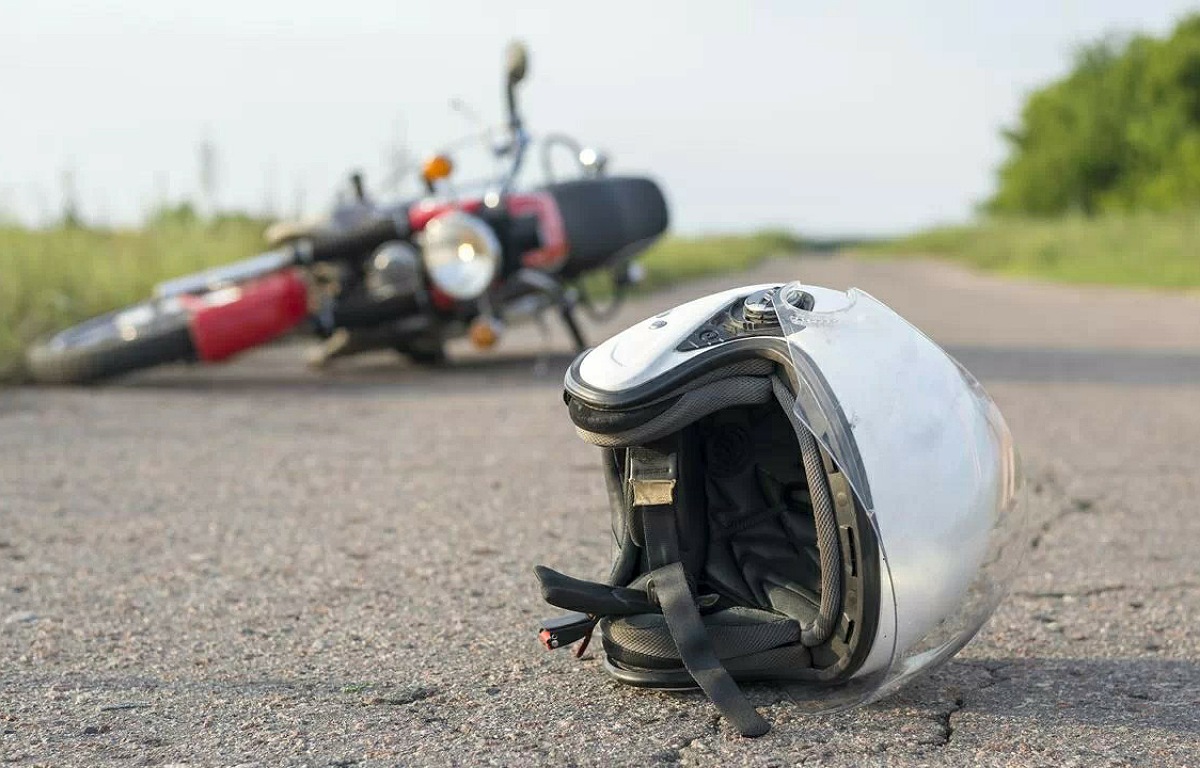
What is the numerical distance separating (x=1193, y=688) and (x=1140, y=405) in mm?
4447

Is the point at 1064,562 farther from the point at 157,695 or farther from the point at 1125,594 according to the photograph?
the point at 157,695

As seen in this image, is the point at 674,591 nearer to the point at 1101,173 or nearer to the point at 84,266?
the point at 84,266

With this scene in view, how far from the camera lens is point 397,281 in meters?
7.44

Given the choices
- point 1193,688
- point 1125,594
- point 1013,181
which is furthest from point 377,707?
point 1013,181

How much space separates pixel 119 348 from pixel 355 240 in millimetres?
1311

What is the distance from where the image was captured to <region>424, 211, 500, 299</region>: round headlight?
7.22 meters

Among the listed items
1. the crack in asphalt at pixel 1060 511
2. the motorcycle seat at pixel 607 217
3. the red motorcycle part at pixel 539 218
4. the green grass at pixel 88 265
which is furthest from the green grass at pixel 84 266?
the crack in asphalt at pixel 1060 511

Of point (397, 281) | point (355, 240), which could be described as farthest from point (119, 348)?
point (397, 281)

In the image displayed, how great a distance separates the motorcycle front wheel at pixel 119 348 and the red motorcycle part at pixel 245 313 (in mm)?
75

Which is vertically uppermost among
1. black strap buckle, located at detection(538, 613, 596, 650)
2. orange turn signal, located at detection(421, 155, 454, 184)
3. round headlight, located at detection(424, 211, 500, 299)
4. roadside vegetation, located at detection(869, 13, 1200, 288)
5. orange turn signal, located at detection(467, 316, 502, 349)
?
orange turn signal, located at detection(421, 155, 454, 184)

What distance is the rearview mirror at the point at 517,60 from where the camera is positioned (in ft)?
23.9

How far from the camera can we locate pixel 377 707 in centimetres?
253

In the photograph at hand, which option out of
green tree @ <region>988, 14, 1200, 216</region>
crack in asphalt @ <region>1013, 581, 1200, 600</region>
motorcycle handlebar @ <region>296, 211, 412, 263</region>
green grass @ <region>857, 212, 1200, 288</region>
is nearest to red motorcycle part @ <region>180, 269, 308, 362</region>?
motorcycle handlebar @ <region>296, 211, 412, 263</region>

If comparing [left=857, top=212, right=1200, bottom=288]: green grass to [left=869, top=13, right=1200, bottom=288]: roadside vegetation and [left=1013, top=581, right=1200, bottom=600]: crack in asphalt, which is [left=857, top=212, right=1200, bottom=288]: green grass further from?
[left=1013, top=581, right=1200, bottom=600]: crack in asphalt
